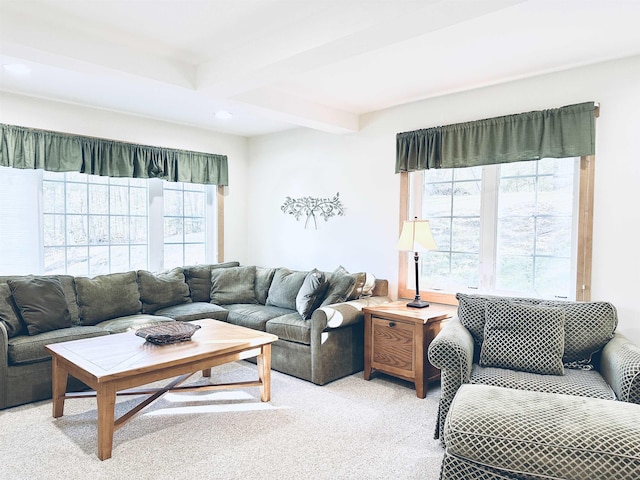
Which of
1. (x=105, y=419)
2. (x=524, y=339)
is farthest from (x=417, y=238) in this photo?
(x=105, y=419)

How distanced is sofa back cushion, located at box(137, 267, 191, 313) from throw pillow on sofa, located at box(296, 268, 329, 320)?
4.56ft

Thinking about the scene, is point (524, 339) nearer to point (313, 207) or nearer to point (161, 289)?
point (313, 207)

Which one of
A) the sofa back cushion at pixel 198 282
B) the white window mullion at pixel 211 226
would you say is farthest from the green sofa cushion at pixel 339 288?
the white window mullion at pixel 211 226

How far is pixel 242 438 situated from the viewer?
2.75 metres

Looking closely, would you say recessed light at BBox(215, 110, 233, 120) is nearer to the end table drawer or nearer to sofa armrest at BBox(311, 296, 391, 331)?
sofa armrest at BBox(311, 296, 391, 331)

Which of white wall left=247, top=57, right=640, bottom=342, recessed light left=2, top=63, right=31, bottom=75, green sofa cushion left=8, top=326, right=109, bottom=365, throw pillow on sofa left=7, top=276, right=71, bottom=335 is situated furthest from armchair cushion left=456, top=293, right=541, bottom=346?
recessed light left=2, top=63, right=31, bottom=75

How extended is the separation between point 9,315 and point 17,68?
6.19ft

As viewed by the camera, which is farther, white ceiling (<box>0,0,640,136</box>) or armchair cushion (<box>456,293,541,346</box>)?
armchair cushion (<box>456,293,541,346</box>)

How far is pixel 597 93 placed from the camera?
10.6 feet

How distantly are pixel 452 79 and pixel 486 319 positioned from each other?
1.95 m

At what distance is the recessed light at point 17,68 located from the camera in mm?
3322

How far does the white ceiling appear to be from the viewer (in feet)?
7.98

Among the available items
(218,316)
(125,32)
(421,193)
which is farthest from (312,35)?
(218,316)

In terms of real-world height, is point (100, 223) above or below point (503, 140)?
below
